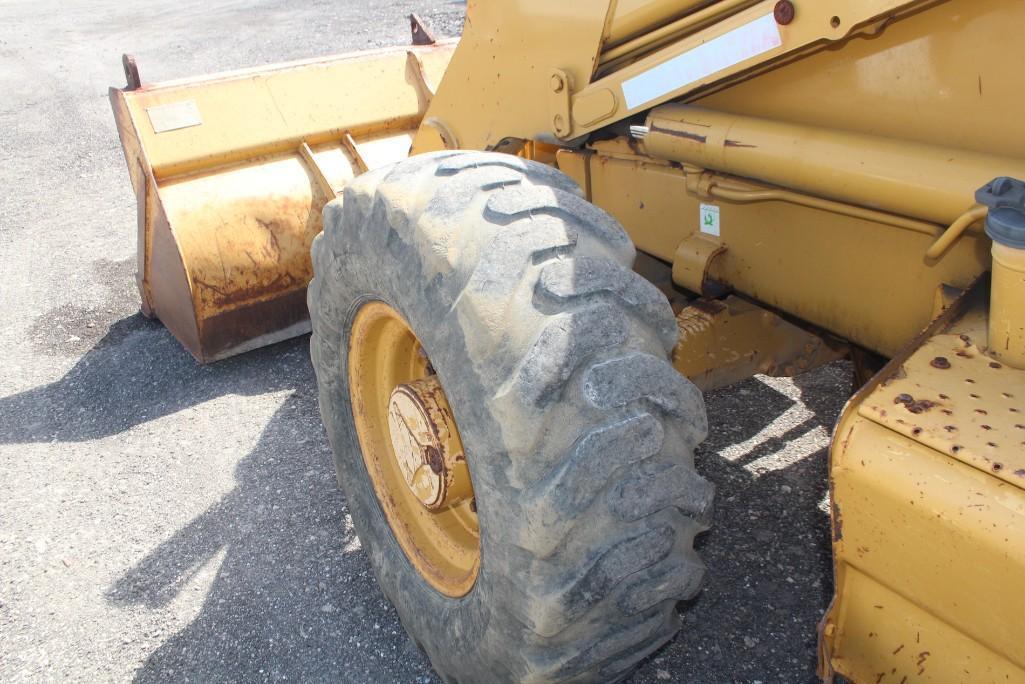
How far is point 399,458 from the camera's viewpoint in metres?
2.31

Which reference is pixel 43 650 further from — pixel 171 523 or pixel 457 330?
pixel 457 330

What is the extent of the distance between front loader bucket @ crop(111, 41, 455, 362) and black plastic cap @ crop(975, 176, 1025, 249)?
309cm

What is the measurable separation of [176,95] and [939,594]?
3.71 meters

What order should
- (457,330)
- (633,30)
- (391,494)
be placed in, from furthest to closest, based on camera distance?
(391,494)
(633,30)
(457,330)

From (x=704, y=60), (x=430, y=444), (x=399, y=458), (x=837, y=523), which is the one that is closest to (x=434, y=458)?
(x=430, y=444)

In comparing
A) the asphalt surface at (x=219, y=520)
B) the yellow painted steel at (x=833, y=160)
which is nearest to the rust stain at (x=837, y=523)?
the yellow painted steel at (x=833, y=160)

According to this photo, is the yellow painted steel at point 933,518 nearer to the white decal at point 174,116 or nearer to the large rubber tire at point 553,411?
the large rubber tire at point 553,411

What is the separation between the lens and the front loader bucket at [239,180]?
12.5 ft

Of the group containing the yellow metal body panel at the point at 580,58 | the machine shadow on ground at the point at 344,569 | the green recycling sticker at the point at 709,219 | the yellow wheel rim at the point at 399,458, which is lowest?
the machine shadow on ground at the point at 344,569

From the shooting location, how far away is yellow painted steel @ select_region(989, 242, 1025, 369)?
4.40ft

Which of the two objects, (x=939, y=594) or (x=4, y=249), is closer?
(x=939, y=594)

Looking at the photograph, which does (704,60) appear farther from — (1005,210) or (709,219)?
(1005,210)

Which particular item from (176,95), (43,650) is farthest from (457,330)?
(176,95)

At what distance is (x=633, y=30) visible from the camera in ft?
7.30
